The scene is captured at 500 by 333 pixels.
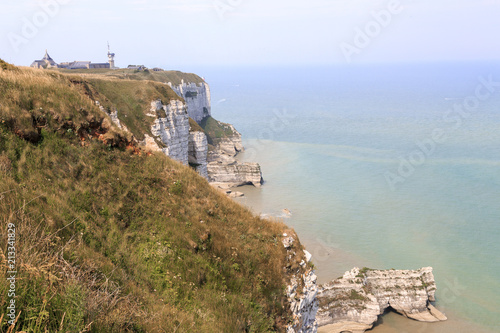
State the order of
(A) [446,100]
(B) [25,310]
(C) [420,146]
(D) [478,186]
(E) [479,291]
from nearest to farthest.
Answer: (B) [25,310], (E) [479,291], (D) [478,186], (C) [420,146], (A) [446,100]

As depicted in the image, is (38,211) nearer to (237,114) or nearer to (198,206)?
(198,206)

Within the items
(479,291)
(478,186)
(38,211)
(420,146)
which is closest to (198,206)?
(38,211)

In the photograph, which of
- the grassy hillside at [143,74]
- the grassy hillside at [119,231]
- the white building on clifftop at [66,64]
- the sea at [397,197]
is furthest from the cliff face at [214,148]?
the grassy hillside at [119,231]

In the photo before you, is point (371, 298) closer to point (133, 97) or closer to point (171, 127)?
point (171, 127)

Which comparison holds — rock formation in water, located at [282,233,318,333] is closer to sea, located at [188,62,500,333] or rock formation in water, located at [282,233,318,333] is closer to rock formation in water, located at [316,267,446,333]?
sea, located at [188,62,500,333]

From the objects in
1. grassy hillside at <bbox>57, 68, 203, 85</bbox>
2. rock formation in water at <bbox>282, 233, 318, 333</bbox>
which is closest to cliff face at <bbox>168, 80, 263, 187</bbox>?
grassy hillside at <bbox>57, 68, 203, 85</bbox>

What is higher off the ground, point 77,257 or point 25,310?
point 25,310

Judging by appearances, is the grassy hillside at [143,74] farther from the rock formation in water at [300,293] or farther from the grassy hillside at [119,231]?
the rock formation in water at [300,293]

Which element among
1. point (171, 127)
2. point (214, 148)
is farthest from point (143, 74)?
point (171, 127)
